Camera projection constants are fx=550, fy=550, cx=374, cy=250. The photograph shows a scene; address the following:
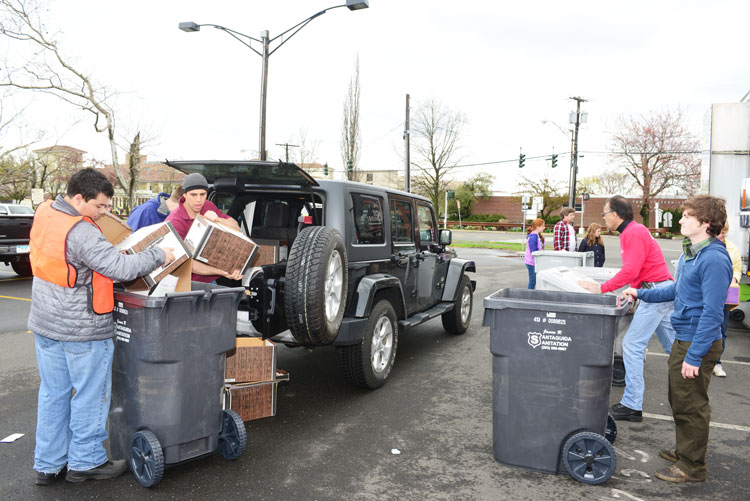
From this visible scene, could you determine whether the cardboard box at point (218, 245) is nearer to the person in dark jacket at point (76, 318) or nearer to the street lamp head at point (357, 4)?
the person in dark jacket at point (76, 318)

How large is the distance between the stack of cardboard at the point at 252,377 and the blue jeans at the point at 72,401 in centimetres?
95

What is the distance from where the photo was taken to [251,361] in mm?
4098

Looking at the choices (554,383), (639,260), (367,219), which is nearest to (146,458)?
(554,383)

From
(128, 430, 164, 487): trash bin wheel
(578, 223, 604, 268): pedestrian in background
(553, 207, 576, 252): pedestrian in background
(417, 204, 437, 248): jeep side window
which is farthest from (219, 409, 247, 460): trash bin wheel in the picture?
(553, 207, 576, 252): pedestrian in background

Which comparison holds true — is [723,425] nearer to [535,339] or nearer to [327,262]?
[535,339]

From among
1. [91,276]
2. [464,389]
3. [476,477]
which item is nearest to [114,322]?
[91,276]

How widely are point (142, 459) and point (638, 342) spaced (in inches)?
144

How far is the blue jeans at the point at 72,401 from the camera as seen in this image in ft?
10.2

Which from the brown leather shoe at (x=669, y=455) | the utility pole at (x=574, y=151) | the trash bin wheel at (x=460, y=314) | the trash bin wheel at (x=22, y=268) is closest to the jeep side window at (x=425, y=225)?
the trash bin wheel at (x=460, y=314)

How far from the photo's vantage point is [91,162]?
45062 mm

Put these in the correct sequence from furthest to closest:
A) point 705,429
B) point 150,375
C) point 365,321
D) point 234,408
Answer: point 365,321 < point 234,408 < point 705,429 < point 150,375

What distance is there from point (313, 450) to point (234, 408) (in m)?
0.72

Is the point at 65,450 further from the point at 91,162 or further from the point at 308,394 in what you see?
the point at 91,162

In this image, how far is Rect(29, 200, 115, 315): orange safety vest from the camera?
302 centimetres
